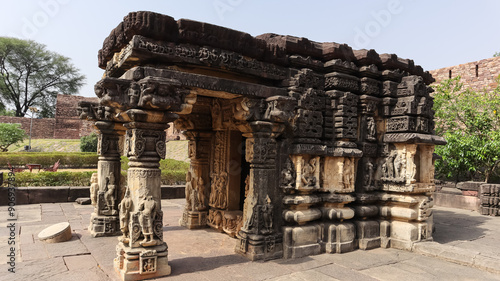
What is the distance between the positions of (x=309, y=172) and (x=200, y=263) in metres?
2.25

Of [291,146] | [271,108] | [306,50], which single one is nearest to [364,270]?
[291,146]

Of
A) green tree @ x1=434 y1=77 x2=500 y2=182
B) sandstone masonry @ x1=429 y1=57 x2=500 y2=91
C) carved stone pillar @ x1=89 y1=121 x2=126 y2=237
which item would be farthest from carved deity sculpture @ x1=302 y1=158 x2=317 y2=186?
sandstone masonry @ x1=429 y1=57 x2=500 y2=91

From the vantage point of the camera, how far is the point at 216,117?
6.79m

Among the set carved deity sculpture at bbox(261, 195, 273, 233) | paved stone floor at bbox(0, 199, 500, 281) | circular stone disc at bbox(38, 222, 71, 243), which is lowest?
paved stone floor at bbox(0, 199, 500, 281)

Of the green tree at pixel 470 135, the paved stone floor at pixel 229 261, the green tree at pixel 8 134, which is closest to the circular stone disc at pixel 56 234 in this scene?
the paved stone floor at pixel 229 261

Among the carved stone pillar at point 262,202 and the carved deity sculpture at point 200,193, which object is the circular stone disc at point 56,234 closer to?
the carved deity sculpture at point 200,193

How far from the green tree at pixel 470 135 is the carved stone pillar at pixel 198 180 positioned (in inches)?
376

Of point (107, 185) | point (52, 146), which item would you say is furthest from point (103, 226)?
point (52, 146)

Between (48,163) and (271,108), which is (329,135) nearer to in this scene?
(271,108)

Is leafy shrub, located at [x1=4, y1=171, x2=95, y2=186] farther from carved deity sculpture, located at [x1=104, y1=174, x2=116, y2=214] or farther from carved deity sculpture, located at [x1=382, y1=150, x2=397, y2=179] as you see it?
carved deity sculpture, located at [x1=382, y1=150, x2=397, y2=179]

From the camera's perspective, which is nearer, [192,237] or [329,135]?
[329,135]

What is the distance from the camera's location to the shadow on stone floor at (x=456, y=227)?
7004 mm

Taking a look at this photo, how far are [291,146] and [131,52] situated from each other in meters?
2.84

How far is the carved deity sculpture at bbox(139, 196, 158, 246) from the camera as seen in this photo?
413 centimetres
